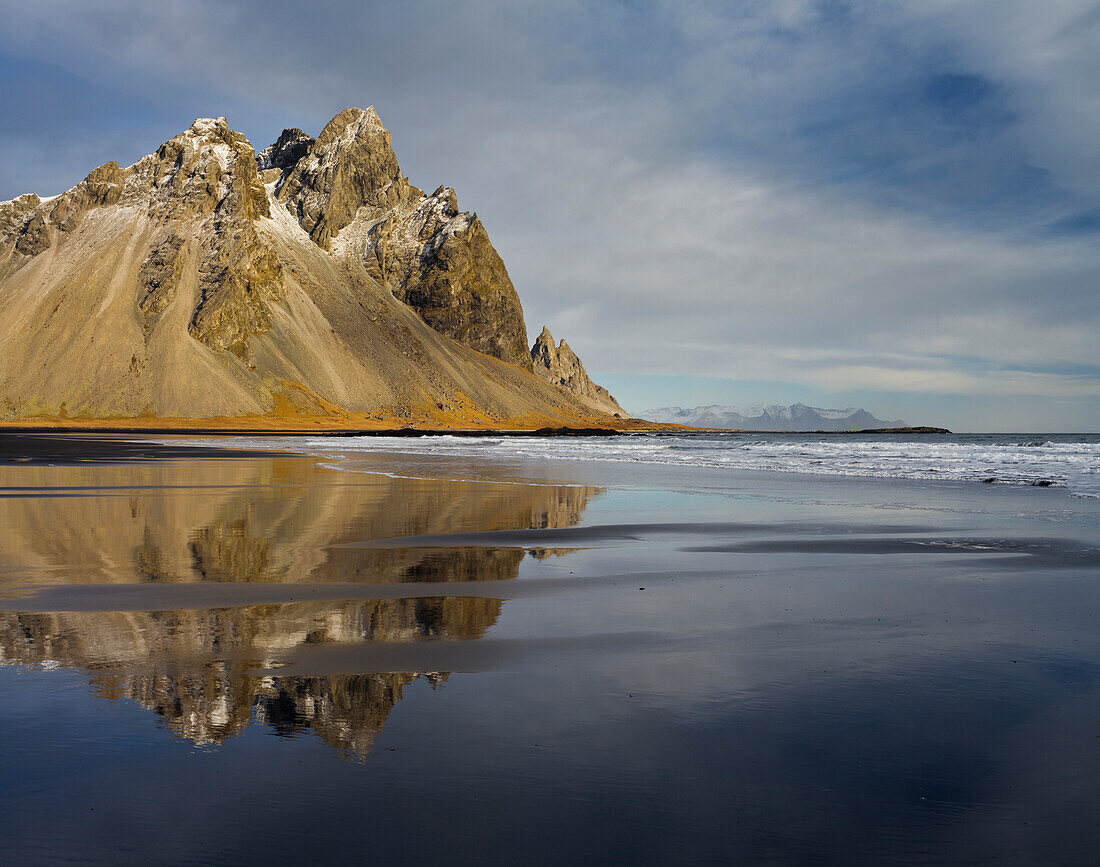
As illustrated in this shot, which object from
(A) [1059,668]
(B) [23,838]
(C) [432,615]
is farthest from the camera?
(C) [432,615]

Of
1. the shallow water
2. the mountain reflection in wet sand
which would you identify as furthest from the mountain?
the shallow water

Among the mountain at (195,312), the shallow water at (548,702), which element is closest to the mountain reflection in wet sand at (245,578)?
the shallow water at (548,702)

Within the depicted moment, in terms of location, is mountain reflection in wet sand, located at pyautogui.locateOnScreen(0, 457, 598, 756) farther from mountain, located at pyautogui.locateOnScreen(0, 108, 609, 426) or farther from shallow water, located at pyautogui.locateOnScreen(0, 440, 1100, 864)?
mountain, located at pyautogui.locateOnScreen(0, 108, 609, 426)

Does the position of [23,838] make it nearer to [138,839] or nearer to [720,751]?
A: [138,839]

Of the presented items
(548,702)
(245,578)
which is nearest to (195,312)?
(245,578)

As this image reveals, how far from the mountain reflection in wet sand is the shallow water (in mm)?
50

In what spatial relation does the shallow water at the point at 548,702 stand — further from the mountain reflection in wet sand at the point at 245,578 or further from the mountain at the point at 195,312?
the mountain at the point at 195,312

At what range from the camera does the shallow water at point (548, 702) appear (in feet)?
11.7

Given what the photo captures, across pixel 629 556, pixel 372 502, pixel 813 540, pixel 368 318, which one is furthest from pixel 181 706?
pixel 368 318

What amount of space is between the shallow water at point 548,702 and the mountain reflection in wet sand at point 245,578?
5 cm

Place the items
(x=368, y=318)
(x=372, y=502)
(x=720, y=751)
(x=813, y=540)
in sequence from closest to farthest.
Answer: (x=720, y=751)
(x=813, y=540)
(x=372, y=502)
(x=368, y=318)

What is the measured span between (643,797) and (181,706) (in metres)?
2.97

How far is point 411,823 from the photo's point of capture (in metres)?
3.60

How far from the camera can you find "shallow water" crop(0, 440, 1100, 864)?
357cm
